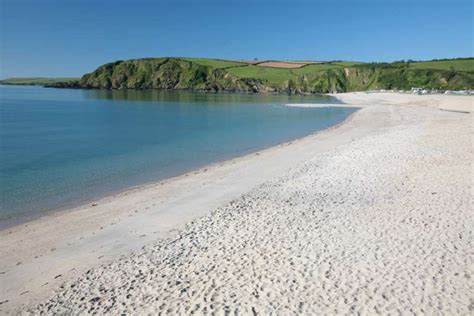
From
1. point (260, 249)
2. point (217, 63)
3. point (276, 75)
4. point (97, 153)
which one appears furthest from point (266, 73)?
point (260, 249)

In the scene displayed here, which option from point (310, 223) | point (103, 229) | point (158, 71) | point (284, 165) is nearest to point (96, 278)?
point (103, 229)

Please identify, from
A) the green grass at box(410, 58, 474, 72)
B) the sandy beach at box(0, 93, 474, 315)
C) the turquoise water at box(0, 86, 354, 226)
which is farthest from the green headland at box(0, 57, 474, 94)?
the sandy beach at box(0, 93, 474, 315)

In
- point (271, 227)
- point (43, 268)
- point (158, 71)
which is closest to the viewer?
point (43, 268)

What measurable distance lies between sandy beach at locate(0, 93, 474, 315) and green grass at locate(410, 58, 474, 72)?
476 ft

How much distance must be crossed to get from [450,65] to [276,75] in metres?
67.9

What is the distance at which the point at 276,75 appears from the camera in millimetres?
172625

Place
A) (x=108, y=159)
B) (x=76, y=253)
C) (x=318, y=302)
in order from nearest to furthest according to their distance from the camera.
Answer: (x=318, y=302)
(x=76, y=253)
(x=108, y=159)

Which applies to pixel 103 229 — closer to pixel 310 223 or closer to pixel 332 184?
pixel 310 223

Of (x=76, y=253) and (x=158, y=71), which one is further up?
(x=158, y=71)

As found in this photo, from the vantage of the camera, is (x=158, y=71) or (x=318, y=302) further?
(x=158, y=71)

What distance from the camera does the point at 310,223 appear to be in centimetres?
1153

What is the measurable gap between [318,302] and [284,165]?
45.4 ft

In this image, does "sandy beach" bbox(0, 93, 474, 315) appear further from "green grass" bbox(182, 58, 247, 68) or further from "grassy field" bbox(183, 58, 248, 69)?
"green grass" bbox(182, 58, 247, 68)

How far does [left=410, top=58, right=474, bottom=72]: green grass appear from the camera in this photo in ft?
460
